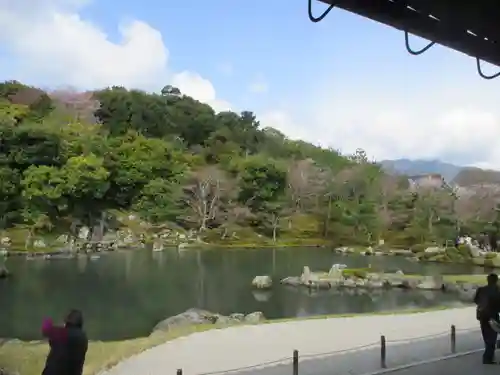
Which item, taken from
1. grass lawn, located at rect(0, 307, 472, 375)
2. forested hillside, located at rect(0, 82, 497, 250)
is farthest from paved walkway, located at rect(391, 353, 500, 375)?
forested hillside, located at rect(0, 82, 497, 250)

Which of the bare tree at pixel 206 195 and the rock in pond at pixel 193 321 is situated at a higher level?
the bare tree at pixel 206 195

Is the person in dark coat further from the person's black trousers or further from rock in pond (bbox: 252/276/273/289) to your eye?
rock in pond (bbox: 252/276/273/289)

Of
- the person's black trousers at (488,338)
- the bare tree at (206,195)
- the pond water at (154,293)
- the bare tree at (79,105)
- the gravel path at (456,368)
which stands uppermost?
the bare tree at (79,105)

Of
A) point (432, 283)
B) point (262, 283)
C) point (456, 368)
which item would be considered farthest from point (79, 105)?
point (456, 368)

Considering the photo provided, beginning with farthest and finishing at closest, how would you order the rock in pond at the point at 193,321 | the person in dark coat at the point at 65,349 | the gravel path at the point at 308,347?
the rock in pond at the point at 193,321, the gravel path at the point at 308,347, the person in dark coat at the point at 65,349

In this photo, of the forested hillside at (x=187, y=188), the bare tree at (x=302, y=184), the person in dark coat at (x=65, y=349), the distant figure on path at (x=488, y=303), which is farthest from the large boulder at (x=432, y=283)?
the bare tree at (x=302, y=184)

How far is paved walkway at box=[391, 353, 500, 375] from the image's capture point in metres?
4.80

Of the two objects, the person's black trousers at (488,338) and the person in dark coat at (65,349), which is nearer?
the person in dark coat at (65,349)

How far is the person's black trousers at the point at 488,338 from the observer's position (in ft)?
14.9

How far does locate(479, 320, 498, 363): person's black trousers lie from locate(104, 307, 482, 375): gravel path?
83cm

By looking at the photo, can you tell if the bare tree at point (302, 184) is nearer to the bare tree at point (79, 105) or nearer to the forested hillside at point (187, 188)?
the forested hillside at point (187, 188)

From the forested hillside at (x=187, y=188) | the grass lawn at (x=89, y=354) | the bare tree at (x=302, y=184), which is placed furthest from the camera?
the bare tree at (x=302, y=184)

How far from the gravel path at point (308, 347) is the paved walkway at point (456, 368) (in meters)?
0.32

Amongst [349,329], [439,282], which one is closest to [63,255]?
[439,282]
